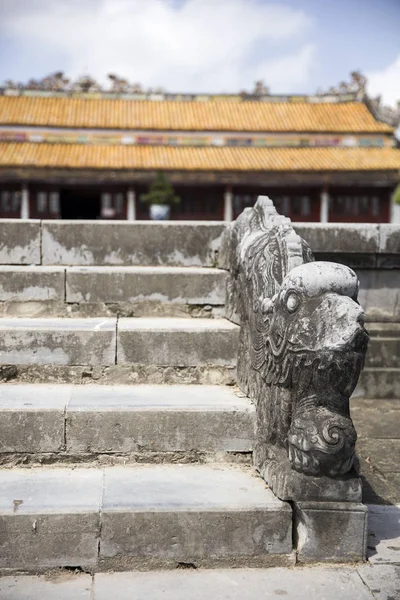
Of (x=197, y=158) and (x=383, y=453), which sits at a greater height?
(x=197, y=158)

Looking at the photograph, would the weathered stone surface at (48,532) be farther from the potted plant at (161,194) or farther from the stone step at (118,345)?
the potted plant at (161,194)

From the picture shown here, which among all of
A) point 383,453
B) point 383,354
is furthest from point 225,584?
point 383,354

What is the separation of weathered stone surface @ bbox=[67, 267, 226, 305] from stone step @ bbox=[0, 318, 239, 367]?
58cm

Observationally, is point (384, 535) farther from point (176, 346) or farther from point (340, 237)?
point (340, 237)

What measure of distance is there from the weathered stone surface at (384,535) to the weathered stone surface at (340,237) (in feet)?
7.43

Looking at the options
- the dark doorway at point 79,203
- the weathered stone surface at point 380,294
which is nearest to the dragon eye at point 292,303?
the weathered stone surface at point 380,294

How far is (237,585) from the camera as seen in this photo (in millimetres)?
2658

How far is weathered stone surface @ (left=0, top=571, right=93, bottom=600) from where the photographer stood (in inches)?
99.1

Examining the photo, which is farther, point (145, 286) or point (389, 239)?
point (389, 239)

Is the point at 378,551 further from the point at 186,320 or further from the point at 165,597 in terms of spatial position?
the point at 186,320

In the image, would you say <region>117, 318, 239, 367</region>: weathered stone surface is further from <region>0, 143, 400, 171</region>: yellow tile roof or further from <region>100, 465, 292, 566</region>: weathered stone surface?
<region>0, 143, 400, 171</region>: yellow tile roof

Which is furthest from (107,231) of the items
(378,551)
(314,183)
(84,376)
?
(314,183)

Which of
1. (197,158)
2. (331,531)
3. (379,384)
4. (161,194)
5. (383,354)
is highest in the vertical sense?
(197,158)

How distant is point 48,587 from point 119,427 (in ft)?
2.90
